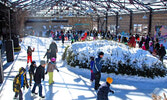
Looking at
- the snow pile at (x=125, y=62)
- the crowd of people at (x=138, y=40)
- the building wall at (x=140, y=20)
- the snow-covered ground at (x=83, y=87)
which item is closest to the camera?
the snow-covered ground at (x=83, y=87)

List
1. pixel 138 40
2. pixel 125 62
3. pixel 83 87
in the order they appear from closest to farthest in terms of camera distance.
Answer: pixel 83 87 → pixel 125 62 → pixel 138 40

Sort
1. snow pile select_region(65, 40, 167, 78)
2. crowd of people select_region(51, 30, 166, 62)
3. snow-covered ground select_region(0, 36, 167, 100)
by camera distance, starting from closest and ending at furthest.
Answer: snow-covered ground select_region(0, 36, 167, 100), snow pile select_region(65, 40, 167, 78), crowd of people select_region(51, 30, 166, 62)

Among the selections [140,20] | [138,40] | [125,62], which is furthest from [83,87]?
[140,20]

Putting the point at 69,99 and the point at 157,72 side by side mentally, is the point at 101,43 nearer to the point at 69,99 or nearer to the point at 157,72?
the point at 157,72

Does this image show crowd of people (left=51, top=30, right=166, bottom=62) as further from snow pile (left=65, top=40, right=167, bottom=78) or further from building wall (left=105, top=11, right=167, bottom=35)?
snow pile (left=65, top=40, right=167, bottom=78)

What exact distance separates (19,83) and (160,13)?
56.4 ft

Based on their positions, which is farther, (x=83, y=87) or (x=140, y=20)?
(x=140, y=20)

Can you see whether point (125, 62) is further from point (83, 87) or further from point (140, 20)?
point (140, 20)

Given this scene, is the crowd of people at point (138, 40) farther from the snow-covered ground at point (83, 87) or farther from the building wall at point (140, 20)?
the snow-covered ground at point (83, 87)

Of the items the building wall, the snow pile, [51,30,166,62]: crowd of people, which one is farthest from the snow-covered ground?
the building wall

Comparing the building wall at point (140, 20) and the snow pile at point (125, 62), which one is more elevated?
the building wall at point (140, 20)

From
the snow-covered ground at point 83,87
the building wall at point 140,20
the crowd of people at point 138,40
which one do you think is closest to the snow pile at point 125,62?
the snow-covered ground at point 83,87

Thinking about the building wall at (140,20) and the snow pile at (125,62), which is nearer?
the snow pile at (125,62)

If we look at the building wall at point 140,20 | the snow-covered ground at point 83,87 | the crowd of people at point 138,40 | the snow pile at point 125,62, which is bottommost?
the snow-covered ground at point 83,87
